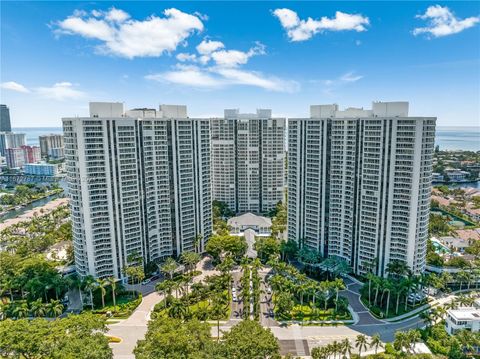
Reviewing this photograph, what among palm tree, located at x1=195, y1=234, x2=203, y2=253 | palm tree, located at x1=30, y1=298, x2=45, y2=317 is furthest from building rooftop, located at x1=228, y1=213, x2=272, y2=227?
palm tree, located at x1=30, y1=298, x2=45, y2=317

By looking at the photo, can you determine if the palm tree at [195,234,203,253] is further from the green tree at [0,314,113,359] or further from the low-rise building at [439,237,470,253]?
the low-rise building at [439,237,470,253]

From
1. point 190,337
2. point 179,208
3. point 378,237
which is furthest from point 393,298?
point 179,208

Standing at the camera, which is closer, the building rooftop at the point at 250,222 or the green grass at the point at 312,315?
the green grass at the point at 312,315

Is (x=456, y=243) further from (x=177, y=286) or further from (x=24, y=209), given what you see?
(x=24, y=209)

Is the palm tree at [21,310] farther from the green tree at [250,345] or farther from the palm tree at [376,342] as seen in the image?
the palm tree at [376,342]

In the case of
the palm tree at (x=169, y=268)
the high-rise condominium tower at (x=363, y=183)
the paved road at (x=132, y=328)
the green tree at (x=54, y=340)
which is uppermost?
the high-rise condominium tower at (x=363, y=183)

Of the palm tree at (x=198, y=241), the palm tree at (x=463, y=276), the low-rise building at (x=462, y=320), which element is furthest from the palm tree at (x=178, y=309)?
the palm tree at (x=463, y=276)

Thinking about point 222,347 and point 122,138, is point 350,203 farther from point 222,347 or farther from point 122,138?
Result: point 122,138
